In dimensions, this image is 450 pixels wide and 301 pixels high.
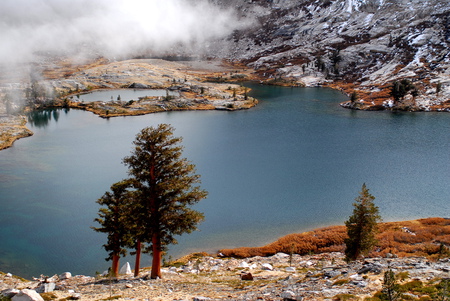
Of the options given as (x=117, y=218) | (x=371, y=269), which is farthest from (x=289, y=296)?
(x=117, y=218)

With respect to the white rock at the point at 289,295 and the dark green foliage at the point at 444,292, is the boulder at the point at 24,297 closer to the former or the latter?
the white rock at the point at 289,295

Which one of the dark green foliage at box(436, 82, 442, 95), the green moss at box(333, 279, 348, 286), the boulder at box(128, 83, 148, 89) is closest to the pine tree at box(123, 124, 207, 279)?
the green moss at box(333, 279, 348, 286)

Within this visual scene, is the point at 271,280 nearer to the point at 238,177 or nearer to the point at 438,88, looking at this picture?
the point at 238,177

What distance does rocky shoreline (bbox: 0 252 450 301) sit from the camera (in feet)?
68.6

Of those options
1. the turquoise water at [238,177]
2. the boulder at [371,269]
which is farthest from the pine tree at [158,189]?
the turquoise water at [238,177]

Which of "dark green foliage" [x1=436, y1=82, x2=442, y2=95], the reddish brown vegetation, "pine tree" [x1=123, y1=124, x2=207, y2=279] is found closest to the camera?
"pine tree" [x1=123, y1=124, x2=207, y2=279]

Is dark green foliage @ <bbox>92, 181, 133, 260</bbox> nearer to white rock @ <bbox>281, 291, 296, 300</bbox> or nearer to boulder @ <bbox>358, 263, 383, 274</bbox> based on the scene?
white rock @ <bbox>281, 291, 296, 300</bbox>

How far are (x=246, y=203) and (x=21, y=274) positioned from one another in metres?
34.9

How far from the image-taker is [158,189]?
98.6 ft

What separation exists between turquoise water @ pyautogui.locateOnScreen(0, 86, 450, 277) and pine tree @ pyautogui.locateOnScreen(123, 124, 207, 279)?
17.1 meters

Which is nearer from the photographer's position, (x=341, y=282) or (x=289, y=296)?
(x=289, y=296)

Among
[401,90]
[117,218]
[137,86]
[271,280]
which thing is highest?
[137,86]

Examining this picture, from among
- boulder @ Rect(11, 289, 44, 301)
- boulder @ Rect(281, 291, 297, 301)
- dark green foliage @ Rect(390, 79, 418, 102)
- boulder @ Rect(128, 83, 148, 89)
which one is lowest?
boulder @ Rect(11, 289, 44, 301)

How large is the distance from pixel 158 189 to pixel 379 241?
3057cm
